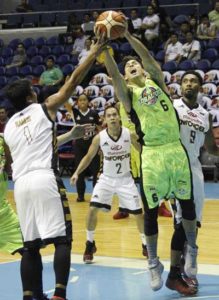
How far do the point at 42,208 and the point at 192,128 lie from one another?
1985 mm

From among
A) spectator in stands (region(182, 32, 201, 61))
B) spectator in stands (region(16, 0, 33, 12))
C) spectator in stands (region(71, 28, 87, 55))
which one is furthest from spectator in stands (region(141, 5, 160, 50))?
spectator in stands (region(16, 0, 33, 12))

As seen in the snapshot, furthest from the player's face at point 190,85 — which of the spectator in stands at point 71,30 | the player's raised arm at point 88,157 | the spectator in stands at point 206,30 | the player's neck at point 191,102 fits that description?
the spectator in stands at point 71,30

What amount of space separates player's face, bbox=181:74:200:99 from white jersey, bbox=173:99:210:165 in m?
0.13

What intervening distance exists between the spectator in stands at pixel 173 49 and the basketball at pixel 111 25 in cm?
1155

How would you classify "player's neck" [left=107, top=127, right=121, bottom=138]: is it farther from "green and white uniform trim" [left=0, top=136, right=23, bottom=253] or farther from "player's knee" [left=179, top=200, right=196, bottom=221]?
"player's knee" [left=179, top=200, right=196, bottom=221]

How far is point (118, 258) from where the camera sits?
8.34 metres

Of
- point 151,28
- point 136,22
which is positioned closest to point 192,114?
point 151,28

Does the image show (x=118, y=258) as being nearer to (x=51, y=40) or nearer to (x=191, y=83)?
(x=191, y=83)

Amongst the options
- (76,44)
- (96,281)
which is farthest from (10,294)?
(76,44)

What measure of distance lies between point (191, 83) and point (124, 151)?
8.17 feet

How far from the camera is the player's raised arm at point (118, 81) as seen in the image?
656 cm

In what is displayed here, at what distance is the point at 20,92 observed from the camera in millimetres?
5605

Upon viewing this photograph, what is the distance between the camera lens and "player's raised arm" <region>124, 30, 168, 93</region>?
21.8ft

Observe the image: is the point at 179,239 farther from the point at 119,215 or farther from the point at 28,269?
the point at 119,215
